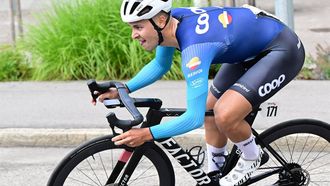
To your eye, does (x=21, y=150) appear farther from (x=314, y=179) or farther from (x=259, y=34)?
(x=259, y=34)

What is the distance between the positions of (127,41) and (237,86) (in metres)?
5.85

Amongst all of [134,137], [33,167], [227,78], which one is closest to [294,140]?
[227,78]

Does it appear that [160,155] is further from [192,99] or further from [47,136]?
[47,136]

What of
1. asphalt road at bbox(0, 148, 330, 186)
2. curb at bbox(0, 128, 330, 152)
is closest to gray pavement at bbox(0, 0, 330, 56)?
curb at bbox(0, 128, 330, 152)

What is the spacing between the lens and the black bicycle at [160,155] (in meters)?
5.08

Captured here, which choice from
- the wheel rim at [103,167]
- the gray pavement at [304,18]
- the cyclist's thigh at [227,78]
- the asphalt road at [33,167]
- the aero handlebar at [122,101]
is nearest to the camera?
the aero handlebar at [122,101]

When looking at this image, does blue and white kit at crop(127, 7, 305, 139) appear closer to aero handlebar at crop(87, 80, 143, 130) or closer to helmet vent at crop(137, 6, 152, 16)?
aero handlebar at crop(87, 80, 143, 130)

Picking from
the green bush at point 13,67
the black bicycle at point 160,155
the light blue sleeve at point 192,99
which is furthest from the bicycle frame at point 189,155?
the green bush at point 13,67

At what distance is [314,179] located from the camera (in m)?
6.18

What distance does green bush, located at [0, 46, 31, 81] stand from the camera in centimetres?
1107

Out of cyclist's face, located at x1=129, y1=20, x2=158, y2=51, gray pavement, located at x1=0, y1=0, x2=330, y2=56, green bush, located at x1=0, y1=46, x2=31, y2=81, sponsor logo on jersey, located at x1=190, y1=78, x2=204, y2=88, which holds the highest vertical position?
cyclist's face, located at x1=129, y1=20, x2=158, y2=51

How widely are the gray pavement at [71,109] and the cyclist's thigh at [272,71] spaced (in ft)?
9.01

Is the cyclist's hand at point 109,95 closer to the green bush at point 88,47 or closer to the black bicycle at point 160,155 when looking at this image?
the black bicycle at point 160,155

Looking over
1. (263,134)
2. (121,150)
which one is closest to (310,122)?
(263,134)
